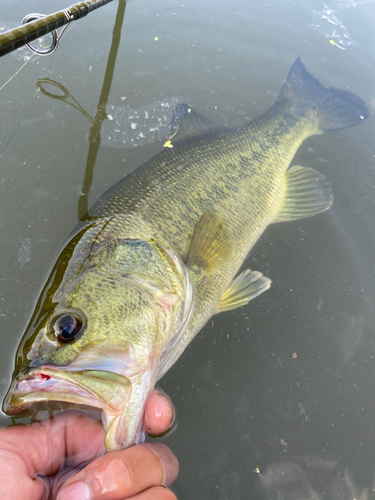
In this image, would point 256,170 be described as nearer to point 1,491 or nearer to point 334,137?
point 334,137

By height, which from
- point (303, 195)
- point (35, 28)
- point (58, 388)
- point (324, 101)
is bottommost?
point (58, 388)

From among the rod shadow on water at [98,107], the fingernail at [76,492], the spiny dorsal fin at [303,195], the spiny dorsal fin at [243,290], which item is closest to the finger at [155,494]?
the fingernail at [76,492]

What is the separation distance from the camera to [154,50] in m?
4.29

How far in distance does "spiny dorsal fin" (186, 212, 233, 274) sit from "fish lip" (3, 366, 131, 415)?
0.93 metres

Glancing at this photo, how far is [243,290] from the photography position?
2.25 m

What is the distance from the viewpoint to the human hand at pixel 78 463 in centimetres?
115

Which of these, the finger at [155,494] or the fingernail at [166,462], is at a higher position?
the finger at [155,494]

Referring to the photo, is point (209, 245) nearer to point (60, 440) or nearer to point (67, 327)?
point (67, 327)

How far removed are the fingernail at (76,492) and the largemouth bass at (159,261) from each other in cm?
17

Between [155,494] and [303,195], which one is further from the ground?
[303,195]

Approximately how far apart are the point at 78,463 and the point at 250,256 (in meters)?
1.90

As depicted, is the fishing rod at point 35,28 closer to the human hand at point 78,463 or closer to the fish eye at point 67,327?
the fish eye at point 67,327

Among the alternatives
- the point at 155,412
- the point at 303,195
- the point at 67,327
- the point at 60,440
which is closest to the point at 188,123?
the point at 303,195

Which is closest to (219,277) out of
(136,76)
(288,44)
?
(136,76)
